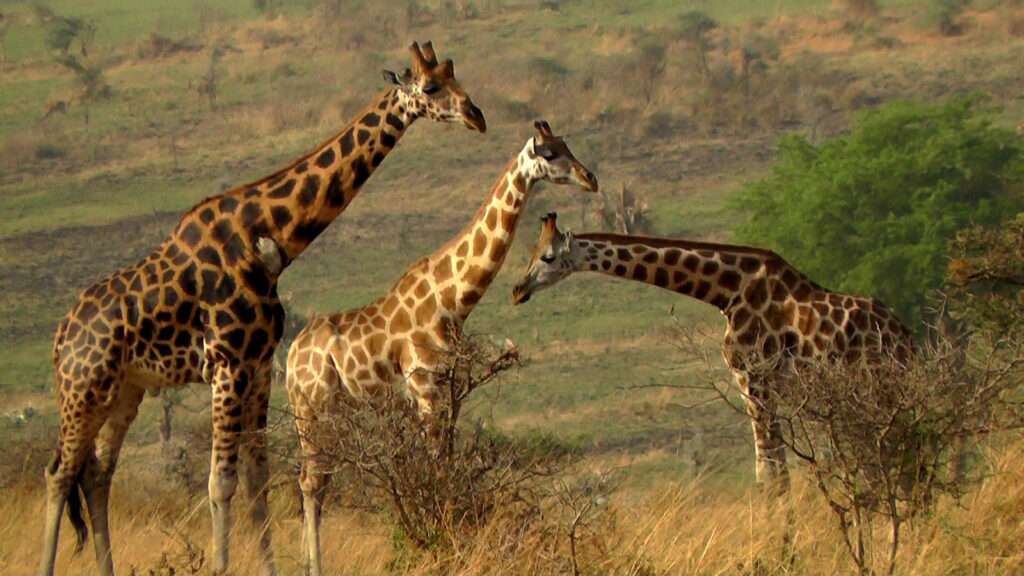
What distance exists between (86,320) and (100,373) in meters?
0.25

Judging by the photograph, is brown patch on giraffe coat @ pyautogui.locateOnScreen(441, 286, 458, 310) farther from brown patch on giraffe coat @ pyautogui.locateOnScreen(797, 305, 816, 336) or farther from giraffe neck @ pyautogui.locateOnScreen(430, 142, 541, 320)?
brown patch on giraffe coat @ pyautogui.locateOnScreen(797, 305, 816, 336)

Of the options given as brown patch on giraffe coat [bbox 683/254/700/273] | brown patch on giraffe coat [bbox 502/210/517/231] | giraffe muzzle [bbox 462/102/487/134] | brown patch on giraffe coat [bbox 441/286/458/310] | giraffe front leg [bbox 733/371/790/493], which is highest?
giraffe muzzle [bbox 462/102/487/134]

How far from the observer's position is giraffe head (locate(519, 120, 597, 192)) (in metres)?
8.12

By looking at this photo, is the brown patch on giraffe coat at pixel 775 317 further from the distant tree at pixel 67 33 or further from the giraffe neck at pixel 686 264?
the distant tree at pixel 67 33

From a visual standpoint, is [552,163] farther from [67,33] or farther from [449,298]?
[67,33]

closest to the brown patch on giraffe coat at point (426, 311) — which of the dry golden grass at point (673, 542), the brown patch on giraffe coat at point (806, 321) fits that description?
the dry golden grass at point (673, 542)

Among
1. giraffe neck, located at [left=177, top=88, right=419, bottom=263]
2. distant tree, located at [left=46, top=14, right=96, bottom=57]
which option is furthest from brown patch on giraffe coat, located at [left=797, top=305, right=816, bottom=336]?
distant tree, located at [left=46, top=14, right=96, bottom=57]

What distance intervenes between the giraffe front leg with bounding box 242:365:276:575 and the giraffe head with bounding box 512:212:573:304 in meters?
2.18

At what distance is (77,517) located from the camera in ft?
25.5

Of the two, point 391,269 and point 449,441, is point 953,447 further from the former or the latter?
point 391,269

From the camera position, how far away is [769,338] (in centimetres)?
933

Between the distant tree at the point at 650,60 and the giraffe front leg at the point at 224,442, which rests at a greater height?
the giraffe front leg at the point at 224,442

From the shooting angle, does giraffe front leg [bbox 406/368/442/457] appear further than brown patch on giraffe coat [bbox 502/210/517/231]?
No

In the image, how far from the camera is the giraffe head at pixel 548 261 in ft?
31.5
